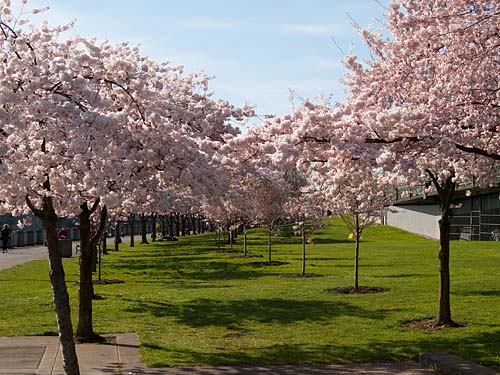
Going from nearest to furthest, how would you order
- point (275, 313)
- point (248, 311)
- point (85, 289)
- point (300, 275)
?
point (85, 289) < point (275, 313) < point (248, 311) < point (300, 275)

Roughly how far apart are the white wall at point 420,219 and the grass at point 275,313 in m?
34.8

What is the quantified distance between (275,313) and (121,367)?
20.3ft

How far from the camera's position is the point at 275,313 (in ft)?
52.9

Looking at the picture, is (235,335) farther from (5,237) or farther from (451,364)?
(5,237)

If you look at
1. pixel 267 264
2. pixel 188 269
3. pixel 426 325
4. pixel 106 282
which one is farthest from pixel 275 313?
pixel 267 264

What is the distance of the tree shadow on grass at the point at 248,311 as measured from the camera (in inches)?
597

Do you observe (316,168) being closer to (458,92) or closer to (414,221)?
(458,92)

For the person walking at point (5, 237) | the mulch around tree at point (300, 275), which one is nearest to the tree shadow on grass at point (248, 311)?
the mulch around tree at point (300, 275)

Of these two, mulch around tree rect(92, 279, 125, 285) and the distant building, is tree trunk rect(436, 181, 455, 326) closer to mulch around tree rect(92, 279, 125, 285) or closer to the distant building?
mulch around tree rect(92, 279, 125, 285)

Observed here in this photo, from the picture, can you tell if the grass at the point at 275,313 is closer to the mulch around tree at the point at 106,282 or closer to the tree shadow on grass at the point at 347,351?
the tree shadow on grass at the point at 347,351

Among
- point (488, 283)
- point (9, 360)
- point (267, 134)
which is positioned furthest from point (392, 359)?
point (488, 283)

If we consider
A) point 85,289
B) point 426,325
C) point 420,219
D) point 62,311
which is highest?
point 420,219

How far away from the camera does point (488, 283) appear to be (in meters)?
21.2

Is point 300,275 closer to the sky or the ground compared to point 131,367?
closer to the sky
